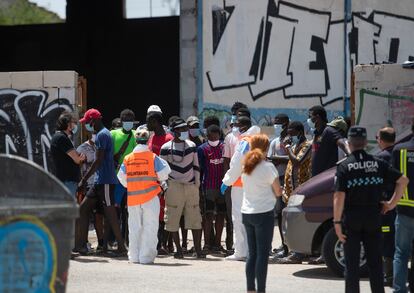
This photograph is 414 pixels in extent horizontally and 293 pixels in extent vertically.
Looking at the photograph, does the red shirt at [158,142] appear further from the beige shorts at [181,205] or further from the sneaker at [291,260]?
the sneaker at [291,260]

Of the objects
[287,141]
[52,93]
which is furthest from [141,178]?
[52,93]

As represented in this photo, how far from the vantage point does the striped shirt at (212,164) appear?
1317 cm

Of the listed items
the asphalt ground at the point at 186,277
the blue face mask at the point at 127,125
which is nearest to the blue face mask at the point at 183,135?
the blue face mask at the point at 127,125

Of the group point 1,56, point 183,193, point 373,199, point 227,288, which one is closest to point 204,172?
point 183,193

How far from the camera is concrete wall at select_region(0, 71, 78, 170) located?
15.4 metres

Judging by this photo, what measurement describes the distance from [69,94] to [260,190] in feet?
22.1

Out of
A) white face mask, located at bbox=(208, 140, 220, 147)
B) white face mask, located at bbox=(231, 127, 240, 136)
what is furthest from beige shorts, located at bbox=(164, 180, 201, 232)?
white face mask, located at bbox=(231, 127, 240, 136)

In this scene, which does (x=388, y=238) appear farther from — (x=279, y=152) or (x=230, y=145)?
(x=230, y=145)

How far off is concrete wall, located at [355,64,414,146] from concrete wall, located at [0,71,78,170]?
4728mm

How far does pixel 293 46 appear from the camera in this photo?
1797cm

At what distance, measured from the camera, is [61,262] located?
685cm

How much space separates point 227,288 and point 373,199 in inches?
98.9

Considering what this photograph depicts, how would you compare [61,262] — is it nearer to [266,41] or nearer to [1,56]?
[266,41]

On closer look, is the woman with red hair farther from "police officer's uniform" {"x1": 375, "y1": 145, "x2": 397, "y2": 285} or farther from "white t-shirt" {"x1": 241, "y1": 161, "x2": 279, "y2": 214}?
"police officer's uniform" {"x1": 375, "y1": 145, "x2": 397, "y2": 285}
